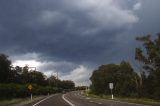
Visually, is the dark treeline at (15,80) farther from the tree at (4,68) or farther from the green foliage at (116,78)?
the green foliage at (116,78)

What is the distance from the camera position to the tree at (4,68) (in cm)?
9931

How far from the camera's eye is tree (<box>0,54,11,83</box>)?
99312mm

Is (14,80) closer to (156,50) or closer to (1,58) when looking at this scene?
(1,58)

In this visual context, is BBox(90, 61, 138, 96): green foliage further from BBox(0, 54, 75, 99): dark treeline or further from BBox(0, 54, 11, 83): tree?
BBox(0, 54, 11, 83): tree

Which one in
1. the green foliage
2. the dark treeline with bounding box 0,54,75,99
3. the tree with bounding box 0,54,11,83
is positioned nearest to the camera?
the dark treeline with bounding box 0,54,75,99

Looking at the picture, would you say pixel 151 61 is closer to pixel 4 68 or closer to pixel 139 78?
pixel 139 78

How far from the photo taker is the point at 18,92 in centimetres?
7594

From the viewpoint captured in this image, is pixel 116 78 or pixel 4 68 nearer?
pixel 116 78

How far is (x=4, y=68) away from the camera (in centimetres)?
10056

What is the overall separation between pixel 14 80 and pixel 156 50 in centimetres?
5335

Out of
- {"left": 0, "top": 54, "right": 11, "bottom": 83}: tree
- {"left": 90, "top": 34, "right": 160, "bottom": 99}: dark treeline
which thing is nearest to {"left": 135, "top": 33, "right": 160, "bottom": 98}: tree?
{"left": 90, "top": 34, "right": 160, "bottom": 99}: dark treeline

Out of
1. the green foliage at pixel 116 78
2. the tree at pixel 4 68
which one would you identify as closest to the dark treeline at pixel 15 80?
the tree at pixel 4 68

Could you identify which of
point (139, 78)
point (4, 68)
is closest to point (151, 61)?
point (139, 78)

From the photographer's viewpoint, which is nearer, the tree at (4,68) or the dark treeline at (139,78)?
the dark treeline at (139,78)
